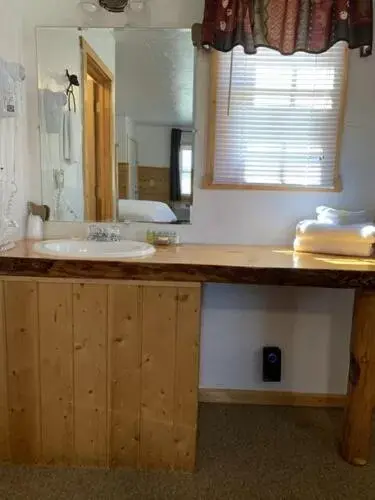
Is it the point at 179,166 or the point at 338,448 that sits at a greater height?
the point at 179,166

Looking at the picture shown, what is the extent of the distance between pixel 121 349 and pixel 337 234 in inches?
40.0

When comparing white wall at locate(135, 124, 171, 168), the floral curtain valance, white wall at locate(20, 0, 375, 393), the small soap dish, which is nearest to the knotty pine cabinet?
the small soap dish

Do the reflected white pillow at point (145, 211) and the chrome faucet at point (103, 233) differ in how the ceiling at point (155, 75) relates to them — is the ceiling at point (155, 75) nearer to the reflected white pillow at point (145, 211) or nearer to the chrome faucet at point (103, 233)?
the reflected white pillow at point (145, 211)

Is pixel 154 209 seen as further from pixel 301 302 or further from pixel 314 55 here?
pixel 314 55

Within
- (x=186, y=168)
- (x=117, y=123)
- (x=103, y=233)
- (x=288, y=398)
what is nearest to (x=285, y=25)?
(x=186, y=168)

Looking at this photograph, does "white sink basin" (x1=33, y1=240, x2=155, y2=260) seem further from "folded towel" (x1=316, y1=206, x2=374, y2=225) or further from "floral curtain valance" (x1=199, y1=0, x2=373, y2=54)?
"floral curtain valance" (x1=199, y1=0, x2=373, y2=54)

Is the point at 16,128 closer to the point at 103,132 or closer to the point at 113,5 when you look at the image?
the point at 103,132

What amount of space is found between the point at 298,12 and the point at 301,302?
1.33 metres

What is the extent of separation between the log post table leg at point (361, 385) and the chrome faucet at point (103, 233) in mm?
1104

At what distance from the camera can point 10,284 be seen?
1.69 meters

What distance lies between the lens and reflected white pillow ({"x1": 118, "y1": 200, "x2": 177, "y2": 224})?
2.19 m

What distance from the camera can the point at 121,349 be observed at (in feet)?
5.68

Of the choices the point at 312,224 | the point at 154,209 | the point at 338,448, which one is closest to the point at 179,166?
the point at 154,209

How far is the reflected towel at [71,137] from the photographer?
217 cm
